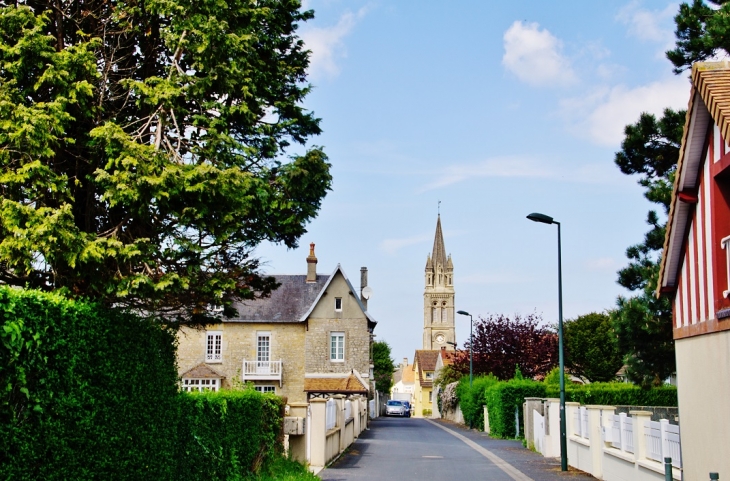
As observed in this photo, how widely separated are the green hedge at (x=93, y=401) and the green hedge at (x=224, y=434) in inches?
1.1

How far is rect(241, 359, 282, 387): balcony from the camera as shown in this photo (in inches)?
1828

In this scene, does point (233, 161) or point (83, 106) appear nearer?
point (83, 106)

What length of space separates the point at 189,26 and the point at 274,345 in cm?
3593

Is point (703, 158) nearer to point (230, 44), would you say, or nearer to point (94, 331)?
point (230, 44)

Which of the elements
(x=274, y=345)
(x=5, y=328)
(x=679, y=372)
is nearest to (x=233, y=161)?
(x=5, y=328)

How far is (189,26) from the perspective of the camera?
13219 millimetres

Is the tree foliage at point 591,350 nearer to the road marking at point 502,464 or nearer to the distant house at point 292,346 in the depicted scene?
the distant house at point 292,346

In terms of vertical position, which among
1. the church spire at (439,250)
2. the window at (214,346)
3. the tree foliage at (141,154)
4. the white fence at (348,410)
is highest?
the church spire at (439,250)

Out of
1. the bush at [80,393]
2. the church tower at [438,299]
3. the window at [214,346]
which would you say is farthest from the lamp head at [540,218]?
the church tower at [438,299]

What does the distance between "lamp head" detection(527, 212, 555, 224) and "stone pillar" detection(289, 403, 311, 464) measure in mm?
7434

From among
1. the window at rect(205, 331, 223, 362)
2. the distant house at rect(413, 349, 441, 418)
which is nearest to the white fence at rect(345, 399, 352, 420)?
the window at rect(205, 331, 223, 362)

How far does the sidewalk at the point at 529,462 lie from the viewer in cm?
1794

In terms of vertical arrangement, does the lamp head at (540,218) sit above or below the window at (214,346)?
above

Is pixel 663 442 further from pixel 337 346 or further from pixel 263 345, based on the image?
pixel 263 345
